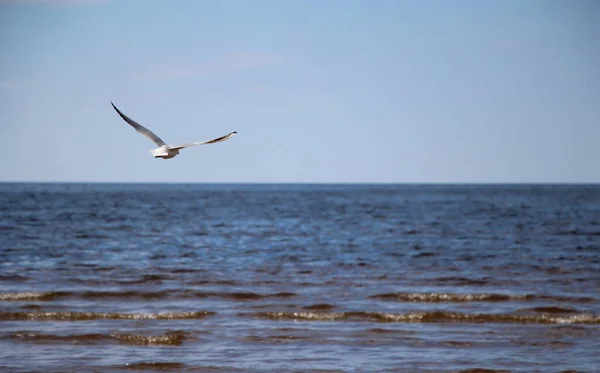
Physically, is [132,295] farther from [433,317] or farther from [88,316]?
[433,317]

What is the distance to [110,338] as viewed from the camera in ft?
41.3

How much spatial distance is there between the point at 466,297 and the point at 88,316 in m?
7.43

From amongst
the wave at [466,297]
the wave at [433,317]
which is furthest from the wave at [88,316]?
the wave at [466,297]

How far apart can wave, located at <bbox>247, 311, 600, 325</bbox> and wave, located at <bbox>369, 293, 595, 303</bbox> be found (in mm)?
1498

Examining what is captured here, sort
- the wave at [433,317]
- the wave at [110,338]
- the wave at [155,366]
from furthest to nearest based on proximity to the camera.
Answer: the wave at [433,317], the wave at [110,338], the wave at [155,366]

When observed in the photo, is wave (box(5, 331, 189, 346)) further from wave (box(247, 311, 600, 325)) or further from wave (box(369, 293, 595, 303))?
wave (box(369, 293, 595, 303))

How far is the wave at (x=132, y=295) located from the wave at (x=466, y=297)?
84.5 inches

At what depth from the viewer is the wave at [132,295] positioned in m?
16.2

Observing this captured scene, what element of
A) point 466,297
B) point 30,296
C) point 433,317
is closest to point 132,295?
point 30,296

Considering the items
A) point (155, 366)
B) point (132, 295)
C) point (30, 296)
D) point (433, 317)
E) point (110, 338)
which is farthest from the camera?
point (132, 295)

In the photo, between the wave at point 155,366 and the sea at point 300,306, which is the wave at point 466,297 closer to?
the sea at point 300,306

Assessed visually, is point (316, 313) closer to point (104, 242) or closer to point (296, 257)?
point (296, 257)

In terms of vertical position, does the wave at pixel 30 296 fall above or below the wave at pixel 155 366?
above

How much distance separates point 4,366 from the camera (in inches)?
429
